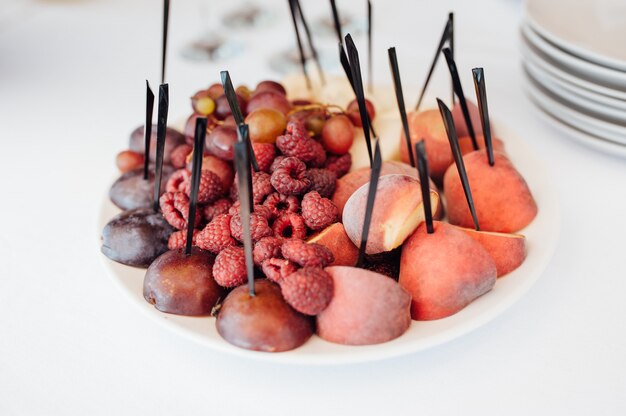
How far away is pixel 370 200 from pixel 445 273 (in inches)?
5.2

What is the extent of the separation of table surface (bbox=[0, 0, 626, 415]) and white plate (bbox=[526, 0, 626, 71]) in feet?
0.54

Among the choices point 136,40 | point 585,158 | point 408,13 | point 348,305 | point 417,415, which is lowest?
point 417,415

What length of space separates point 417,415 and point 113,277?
440 millimetres

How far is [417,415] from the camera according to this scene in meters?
0.69

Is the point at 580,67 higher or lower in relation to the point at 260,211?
higher

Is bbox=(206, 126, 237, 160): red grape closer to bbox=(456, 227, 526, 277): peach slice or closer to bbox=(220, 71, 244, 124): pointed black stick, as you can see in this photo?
bbox=(220, 71, 244, 124): pointed black stick

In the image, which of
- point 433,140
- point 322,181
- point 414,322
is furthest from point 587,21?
point 414,322

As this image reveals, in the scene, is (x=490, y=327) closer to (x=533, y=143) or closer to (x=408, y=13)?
(x=533, y=143)

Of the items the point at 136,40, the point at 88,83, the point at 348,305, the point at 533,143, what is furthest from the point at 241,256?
the point at 136,40

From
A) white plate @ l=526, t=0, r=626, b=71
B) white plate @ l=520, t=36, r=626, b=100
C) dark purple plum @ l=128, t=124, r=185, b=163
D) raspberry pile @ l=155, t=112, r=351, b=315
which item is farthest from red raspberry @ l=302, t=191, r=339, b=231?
white plate @ l=526, t=0, r=626, b=71

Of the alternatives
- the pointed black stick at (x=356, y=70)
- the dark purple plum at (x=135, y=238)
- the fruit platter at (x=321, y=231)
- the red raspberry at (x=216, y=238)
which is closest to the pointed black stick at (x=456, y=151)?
the fruit platter at (x=321, y=231)

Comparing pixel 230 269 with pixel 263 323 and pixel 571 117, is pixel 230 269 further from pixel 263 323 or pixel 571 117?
pixel 571 117

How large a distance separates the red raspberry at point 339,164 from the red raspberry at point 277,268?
0.28 metres

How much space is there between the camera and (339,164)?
977 millimetres
